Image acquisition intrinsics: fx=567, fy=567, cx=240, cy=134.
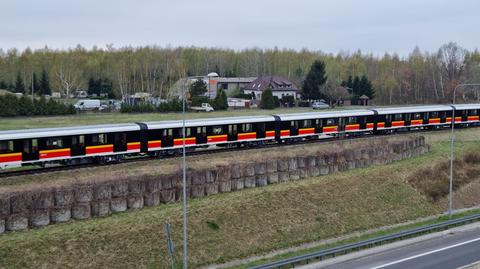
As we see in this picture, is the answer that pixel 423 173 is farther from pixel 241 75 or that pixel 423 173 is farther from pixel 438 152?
pixel 241 75

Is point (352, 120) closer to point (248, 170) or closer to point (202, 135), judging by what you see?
point (202, 135)

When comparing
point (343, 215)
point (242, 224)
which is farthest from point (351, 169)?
point (242, 224)

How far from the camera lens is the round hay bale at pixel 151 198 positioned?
1227 inches

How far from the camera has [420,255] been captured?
2756cm

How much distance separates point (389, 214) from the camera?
36.8 metres

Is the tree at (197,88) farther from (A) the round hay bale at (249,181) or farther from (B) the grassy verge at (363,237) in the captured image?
(B) the grassy verge at (363,237)

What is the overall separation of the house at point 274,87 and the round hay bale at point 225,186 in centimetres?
7183

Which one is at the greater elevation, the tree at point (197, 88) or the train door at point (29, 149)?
the tree at point (197, 88)

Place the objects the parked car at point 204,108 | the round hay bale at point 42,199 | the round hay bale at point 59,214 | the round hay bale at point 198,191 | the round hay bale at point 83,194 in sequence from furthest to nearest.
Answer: the parked car at point 204,108 → the round hay bale at point 198,191 → the round hay bale at point 83,194 → the round hay bale at point 59,214 → the round hay bale at point 42,199

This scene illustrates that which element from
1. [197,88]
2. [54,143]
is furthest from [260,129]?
[197,88]

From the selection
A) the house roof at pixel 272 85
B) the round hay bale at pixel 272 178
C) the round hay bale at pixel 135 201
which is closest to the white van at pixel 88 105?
the house roof at pixel 272 85

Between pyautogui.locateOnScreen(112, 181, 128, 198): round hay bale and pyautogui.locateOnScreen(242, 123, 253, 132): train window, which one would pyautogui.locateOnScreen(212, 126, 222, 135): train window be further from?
pyautogui.locateOnScreen(112, 181, 128, 198): round hay bale

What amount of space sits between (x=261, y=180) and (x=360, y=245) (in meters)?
10.4

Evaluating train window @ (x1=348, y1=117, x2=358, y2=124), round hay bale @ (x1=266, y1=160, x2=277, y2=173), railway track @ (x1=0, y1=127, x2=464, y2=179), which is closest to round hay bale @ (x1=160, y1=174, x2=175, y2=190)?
railway track @ (x1=0, y1=127, x2=464, y2=179)
